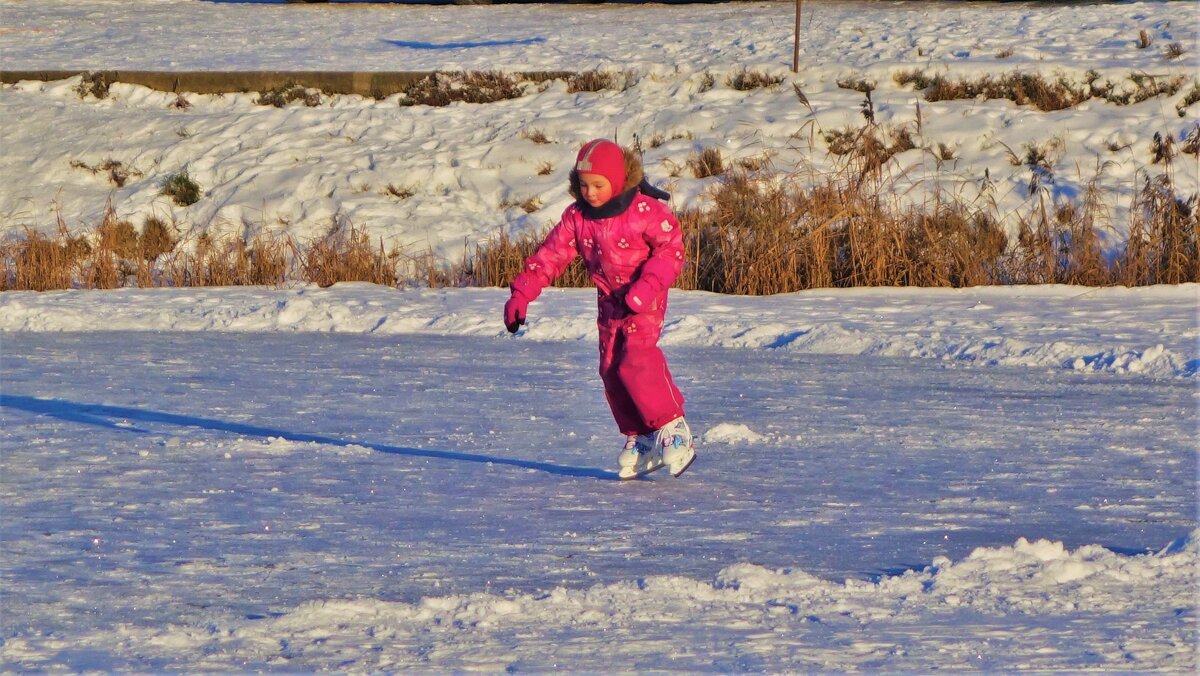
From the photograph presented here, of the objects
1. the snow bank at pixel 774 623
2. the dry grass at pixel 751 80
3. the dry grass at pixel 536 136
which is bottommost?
the snow bank at pixel 774 623

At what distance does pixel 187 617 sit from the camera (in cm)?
398

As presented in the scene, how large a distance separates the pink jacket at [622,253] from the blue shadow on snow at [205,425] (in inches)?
24.8

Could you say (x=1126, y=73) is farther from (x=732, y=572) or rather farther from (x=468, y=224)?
(x=732, y=572)

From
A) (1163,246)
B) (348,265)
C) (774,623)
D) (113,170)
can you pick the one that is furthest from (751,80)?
(774,623)

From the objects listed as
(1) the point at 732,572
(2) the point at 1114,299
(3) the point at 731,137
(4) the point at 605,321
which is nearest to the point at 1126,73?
(3) the point at 731,137

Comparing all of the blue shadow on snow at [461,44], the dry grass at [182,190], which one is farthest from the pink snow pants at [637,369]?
the blue shadow on snow at [461,44]

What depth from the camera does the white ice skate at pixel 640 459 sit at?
232 inches

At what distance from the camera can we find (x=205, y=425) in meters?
6.85

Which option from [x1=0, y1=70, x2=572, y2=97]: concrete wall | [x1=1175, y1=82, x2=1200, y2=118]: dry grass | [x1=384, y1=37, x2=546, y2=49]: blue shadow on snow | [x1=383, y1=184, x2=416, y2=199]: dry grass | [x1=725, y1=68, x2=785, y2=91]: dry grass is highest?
[x1=384, y1=37, x2=546, y2=49]: blue shadow on snow

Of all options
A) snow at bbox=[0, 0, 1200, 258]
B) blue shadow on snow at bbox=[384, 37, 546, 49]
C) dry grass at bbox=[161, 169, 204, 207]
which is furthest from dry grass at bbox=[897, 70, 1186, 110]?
dry grass at bbox=[161, 169, 204, 207]

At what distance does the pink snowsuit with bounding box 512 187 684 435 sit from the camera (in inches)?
229

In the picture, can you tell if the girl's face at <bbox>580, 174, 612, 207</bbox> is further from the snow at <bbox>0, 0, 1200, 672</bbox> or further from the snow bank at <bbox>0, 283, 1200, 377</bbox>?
the snow bank at <bbox>0, 283, 1200, 377</bbox>

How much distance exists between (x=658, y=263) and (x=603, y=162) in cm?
43

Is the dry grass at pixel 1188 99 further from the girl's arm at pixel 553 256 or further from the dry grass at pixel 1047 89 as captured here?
the girl's arm at pixel 553 256
